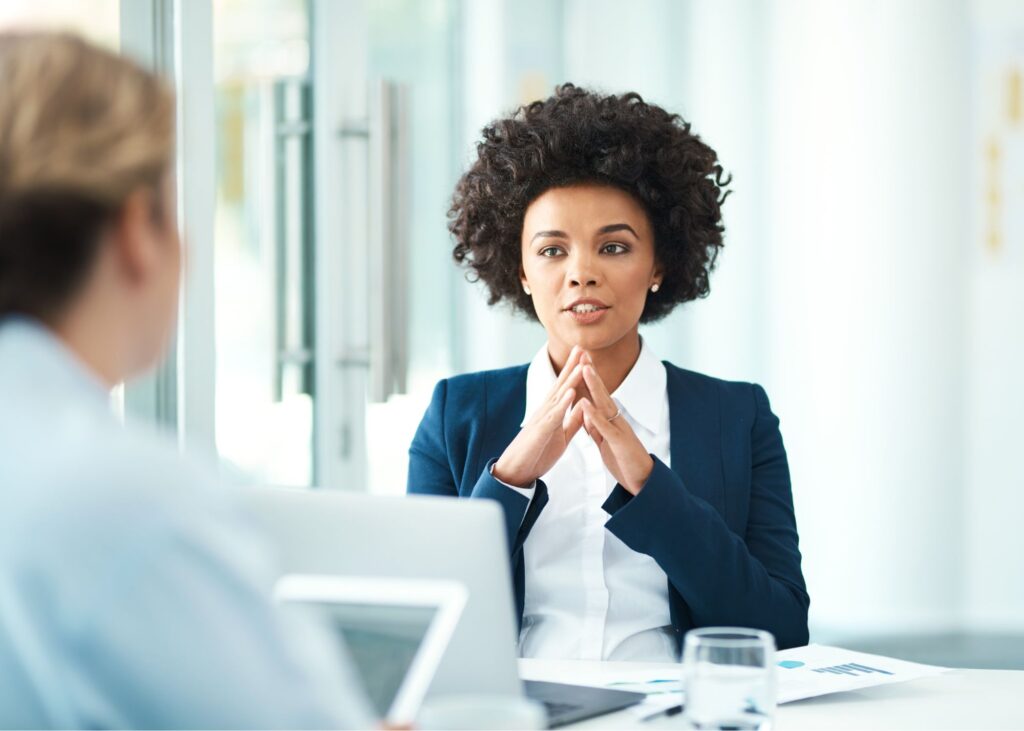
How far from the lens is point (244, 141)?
3195 mm

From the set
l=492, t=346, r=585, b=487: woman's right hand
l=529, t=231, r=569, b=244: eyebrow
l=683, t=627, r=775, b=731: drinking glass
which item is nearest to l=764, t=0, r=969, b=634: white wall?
l=529, t=231, r=569, b=244: eyebrow

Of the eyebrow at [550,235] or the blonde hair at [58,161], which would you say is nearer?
the blonde hair at [58,161]

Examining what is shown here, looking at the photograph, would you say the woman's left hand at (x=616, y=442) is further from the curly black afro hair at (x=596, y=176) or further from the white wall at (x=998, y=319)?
the white wall at (x=998, y=319)

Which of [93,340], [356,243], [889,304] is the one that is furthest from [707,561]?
[889,304]

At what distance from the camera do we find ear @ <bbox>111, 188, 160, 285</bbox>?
0.85 m

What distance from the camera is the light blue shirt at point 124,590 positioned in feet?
2.40

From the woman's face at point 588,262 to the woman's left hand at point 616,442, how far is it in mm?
171

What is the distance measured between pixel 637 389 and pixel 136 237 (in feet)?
4.37

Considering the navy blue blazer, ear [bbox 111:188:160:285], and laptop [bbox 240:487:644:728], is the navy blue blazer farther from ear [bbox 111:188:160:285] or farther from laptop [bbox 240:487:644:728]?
ear [bbox 111:188:160:285]

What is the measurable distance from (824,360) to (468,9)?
5.68 feet

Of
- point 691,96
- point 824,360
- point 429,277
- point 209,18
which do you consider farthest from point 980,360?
point 209,18

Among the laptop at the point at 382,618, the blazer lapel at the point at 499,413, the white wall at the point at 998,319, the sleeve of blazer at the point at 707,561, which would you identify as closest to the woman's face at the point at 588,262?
the blazer lapel at the point at 499,413

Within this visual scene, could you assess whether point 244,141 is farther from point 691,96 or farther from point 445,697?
point 445,697

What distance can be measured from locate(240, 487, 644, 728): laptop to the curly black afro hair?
1.01m
